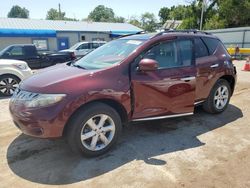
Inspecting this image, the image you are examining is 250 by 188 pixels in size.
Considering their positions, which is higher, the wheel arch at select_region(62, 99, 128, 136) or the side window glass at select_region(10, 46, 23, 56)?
the side window glass at select_region(10, 46, 23, 56)

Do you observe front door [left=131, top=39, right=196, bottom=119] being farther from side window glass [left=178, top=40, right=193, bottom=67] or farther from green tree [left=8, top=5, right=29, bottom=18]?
green tree [left=8, top=5, right=29, bottom=18]

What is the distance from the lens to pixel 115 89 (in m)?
3.52

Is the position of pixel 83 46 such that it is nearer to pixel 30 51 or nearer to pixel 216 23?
pixel 30 51

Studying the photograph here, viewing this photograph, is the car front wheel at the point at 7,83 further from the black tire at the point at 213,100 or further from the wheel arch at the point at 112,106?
the black tire at the point at 213,100

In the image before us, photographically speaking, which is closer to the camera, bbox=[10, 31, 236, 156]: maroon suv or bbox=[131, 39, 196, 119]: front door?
bbox=[10, 31, 236, 156]: maroon suv

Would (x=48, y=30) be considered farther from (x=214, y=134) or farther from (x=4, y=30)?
(x=214, y=134)

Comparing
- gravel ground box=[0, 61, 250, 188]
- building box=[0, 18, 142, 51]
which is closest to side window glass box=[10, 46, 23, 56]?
gravel ground box=[0, 61, 250, 188]

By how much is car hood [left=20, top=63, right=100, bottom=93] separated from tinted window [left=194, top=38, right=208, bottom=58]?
7.00 feet

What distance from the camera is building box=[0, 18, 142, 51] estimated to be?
76.3ft

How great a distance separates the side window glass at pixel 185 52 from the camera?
4291 mm

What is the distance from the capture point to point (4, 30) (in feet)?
73.9

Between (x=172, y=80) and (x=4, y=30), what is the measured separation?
22.6 meters

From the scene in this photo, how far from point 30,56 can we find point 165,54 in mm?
10387

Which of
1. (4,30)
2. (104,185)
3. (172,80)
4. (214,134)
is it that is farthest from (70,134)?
(4,30)
